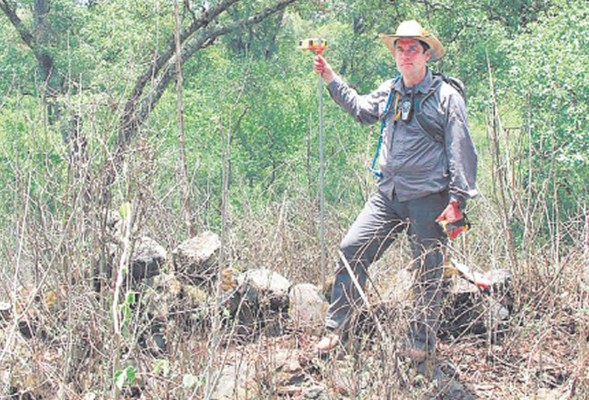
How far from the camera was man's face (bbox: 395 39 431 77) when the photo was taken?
12.6 ft

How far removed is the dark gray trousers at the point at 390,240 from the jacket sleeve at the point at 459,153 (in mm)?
181

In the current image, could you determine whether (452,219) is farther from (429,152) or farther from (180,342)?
(180,342)

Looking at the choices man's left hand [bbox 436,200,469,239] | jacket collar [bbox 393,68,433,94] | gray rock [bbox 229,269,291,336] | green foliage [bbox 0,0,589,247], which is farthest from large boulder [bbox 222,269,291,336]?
green foliage [bbox 0,0,589,247]

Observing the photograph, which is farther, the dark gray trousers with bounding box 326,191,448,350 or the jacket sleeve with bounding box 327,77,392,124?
the jacket sleeve with bounding box 327,77,392,124

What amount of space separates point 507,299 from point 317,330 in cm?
105

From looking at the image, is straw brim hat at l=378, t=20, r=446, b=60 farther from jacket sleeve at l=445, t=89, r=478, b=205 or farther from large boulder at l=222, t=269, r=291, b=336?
large boulder at l=222, t=269, r=291, b=336

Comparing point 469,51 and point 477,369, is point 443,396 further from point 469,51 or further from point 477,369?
point 469,51

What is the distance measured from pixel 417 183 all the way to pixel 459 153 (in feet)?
0.82

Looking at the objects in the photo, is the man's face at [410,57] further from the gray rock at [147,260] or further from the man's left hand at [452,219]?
the gray rock at [147,260]

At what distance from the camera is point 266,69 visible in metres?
15.5

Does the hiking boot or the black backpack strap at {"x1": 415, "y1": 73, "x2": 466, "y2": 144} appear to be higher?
the black backpack strap at {"x1": 415, "y1": 73, "x2": 466, "y2": 144}

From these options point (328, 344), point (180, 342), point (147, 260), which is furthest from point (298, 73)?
point (180, 342)

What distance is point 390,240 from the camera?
13.0 feet

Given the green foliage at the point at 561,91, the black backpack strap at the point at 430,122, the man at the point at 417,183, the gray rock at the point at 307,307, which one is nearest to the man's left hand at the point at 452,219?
the man at the point at 417,183
